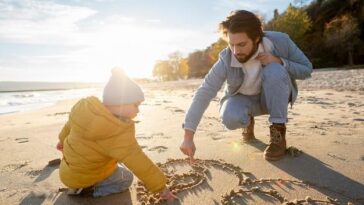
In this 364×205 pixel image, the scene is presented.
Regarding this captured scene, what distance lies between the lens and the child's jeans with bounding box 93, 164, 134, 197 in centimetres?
269

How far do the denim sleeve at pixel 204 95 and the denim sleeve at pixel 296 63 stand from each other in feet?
2.08

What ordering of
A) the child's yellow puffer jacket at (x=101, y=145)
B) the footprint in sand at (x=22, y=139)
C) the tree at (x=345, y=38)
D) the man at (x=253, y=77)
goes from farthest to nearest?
the tree at (x=345, y=38), the footprint in sand at (x=22, y=139), the man at (x=253, y=77), the child's yellow puffer jacket at (x=101, y=145)

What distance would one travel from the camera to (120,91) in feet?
7.89

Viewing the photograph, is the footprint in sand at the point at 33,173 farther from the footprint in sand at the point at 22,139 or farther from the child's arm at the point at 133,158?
the footprint in sand at the point at 22,139

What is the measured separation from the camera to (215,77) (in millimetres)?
3436

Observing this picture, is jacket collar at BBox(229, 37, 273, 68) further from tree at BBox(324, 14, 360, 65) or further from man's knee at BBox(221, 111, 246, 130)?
tree at BBox(324, 14, 360, 65)

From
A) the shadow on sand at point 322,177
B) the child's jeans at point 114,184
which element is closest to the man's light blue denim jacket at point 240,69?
the shadow on sand at point 322,177

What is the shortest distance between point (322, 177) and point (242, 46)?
1279 millimetres

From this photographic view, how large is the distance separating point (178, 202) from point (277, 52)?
1.88 meters

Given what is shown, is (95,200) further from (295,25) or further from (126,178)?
(295,25)

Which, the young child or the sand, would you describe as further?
the sand

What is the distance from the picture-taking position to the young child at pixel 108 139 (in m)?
2.36

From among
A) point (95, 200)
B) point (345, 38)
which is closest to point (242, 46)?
point (95, 200)

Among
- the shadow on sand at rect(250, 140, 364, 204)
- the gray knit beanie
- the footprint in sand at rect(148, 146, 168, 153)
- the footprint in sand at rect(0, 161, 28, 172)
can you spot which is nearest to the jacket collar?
the shadow on sand at rect(250, 140, 364, 204)
